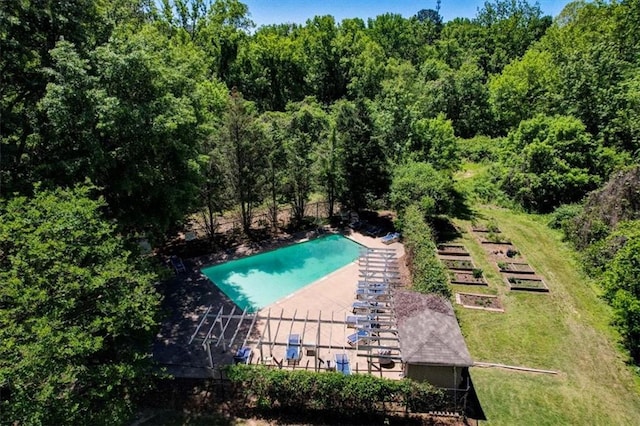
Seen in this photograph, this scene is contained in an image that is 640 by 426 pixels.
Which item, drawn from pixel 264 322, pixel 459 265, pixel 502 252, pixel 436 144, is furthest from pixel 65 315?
pixel 436 144

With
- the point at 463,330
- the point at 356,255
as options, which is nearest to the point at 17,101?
the point at 356,255

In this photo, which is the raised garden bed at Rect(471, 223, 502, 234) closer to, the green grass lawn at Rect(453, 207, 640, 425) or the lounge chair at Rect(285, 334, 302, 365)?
the green grass lawn at Rect(453, 207, 640, 425)

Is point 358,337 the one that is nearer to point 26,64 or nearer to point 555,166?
point 26,64

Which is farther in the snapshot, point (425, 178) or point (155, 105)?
point (425, 178)

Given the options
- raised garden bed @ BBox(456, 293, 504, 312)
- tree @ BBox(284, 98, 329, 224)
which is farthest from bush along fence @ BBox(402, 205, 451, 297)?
tree @ BBox(284, 98, 329, 224)

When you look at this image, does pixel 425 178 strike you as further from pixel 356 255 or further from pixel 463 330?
pixel 463 330

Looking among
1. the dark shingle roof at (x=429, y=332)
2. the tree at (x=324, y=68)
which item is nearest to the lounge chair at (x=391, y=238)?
the dark shingle roof at (x=429, y=332)
